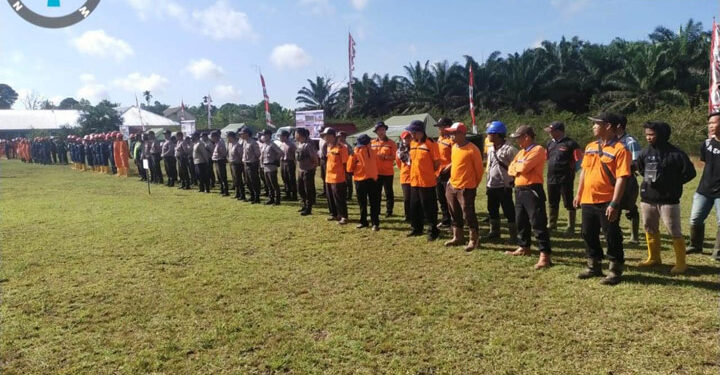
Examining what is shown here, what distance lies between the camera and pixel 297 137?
31.3 feet

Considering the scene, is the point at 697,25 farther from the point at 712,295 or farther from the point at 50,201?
the point at 50,201

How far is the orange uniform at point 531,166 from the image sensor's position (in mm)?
5320

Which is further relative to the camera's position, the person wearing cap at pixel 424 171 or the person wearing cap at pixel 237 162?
the person wearing cap at pixel 237 162

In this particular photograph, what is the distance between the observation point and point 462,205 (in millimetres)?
6188

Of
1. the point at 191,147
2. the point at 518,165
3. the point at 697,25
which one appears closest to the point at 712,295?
the point at 518,165

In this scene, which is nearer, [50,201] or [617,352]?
[617,352]

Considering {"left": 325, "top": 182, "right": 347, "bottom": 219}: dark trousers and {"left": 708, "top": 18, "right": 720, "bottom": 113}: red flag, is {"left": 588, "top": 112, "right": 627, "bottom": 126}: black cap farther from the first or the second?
{"left": 708, "top": 18, "right": 720, "bottom": 113}: red flag

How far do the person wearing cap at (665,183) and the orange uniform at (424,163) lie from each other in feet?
8.73

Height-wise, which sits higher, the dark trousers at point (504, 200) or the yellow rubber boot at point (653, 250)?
the dark trousers at point (504, 200)

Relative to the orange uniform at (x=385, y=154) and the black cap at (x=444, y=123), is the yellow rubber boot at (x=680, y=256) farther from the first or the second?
the orange uniform at (x=385, y=154)

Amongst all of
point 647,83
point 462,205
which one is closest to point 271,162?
point 462,205

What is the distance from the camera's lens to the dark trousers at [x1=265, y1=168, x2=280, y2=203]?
35.2ft

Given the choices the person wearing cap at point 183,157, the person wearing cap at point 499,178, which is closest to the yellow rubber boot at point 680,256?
the person wearing cap at point 499,178

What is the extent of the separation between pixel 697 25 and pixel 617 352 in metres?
28.6
